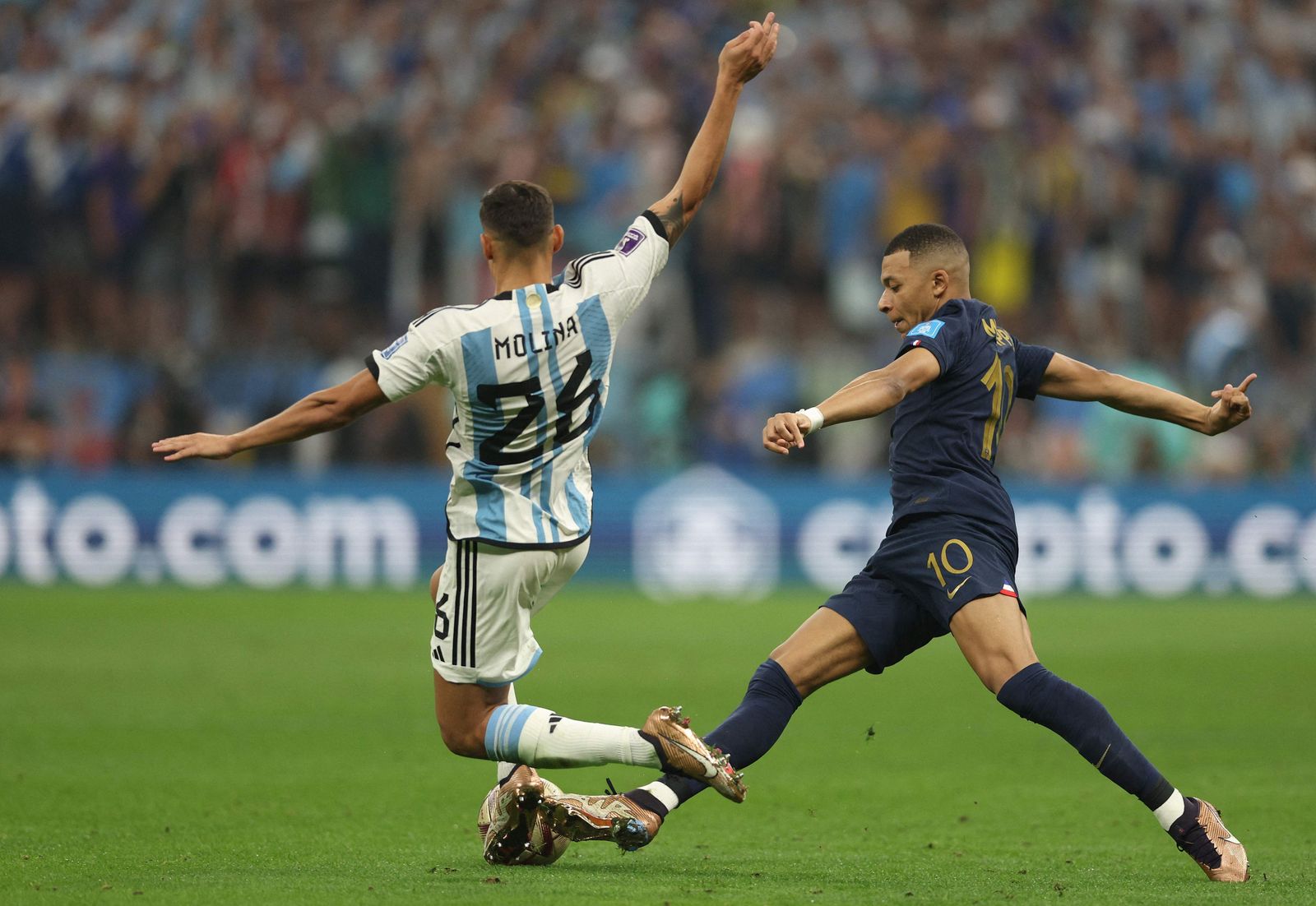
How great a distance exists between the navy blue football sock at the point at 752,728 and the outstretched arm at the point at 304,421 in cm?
155

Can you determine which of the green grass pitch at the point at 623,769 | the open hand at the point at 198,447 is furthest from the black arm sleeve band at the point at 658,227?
the green grass pitch at the point at 623,769

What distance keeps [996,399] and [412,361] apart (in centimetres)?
202

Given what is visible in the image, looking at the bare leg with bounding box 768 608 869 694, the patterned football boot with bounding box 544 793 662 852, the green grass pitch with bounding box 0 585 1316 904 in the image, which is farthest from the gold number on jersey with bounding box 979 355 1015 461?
the patterned football boot with bounding box 544 793 662 852

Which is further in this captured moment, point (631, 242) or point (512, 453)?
point (631, 242)

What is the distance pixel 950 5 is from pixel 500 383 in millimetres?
16667

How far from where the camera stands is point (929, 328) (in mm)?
5746

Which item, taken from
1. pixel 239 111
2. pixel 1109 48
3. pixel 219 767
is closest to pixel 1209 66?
pixel 1109 48

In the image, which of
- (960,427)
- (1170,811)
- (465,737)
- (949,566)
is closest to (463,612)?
(465,737)

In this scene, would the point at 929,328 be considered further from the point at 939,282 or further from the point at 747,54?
the point at 747,54

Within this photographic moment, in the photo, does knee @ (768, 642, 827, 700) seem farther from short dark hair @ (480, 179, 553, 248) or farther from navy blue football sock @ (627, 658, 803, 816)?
short dark hair @ (480, 179, 553, 248)

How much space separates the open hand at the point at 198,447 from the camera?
518cm

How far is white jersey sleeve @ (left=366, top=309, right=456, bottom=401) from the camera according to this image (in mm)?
5262

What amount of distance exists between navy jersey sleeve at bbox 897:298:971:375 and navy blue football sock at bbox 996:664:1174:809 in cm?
106

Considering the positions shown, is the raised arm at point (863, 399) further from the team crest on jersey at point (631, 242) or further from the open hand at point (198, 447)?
the open hand at point (198, 447)
